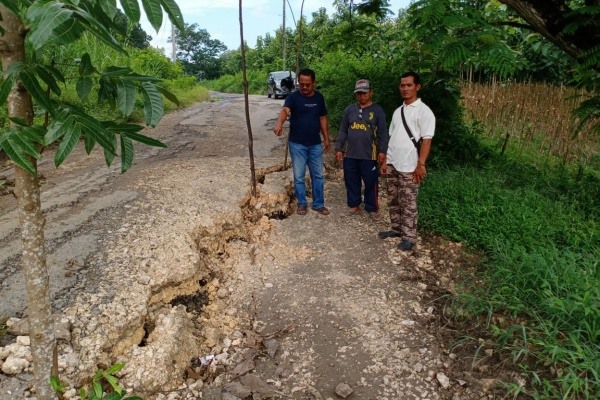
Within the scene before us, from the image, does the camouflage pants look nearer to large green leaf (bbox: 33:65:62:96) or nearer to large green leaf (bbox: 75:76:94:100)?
large green leaf (bbox: 75:76:94:100)

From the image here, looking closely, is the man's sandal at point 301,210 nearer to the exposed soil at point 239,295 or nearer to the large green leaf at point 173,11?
the exposed soil at point 239,295

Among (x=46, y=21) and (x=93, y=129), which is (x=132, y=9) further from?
(x=93, y=129)

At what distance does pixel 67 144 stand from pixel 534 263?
123 inches

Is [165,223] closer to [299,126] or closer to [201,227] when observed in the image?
[201,227]

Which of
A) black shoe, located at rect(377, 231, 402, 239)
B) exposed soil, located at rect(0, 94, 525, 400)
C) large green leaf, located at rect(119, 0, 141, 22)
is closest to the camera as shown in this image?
large green leaf, located at rect(119, 0, 141, 22)

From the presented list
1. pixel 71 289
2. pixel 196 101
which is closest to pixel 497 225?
pixel 71 289

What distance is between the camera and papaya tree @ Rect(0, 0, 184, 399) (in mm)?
945

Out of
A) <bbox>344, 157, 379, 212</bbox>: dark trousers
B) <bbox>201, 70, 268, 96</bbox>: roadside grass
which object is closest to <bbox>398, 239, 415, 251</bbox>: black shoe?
<bbox>344, 157, 379, 212</bbox>: dark trousers

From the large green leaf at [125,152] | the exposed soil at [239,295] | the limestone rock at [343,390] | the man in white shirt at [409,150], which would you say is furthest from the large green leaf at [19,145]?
the man in white shirt at [409,150]

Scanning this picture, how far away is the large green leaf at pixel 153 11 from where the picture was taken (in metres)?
1.02

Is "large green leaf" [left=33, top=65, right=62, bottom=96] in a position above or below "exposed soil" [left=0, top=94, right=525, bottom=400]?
above

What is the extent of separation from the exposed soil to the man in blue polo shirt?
25 centimetres

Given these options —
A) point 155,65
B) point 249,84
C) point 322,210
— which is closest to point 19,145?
Result: point 322,210

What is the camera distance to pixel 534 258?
3.19 metres
